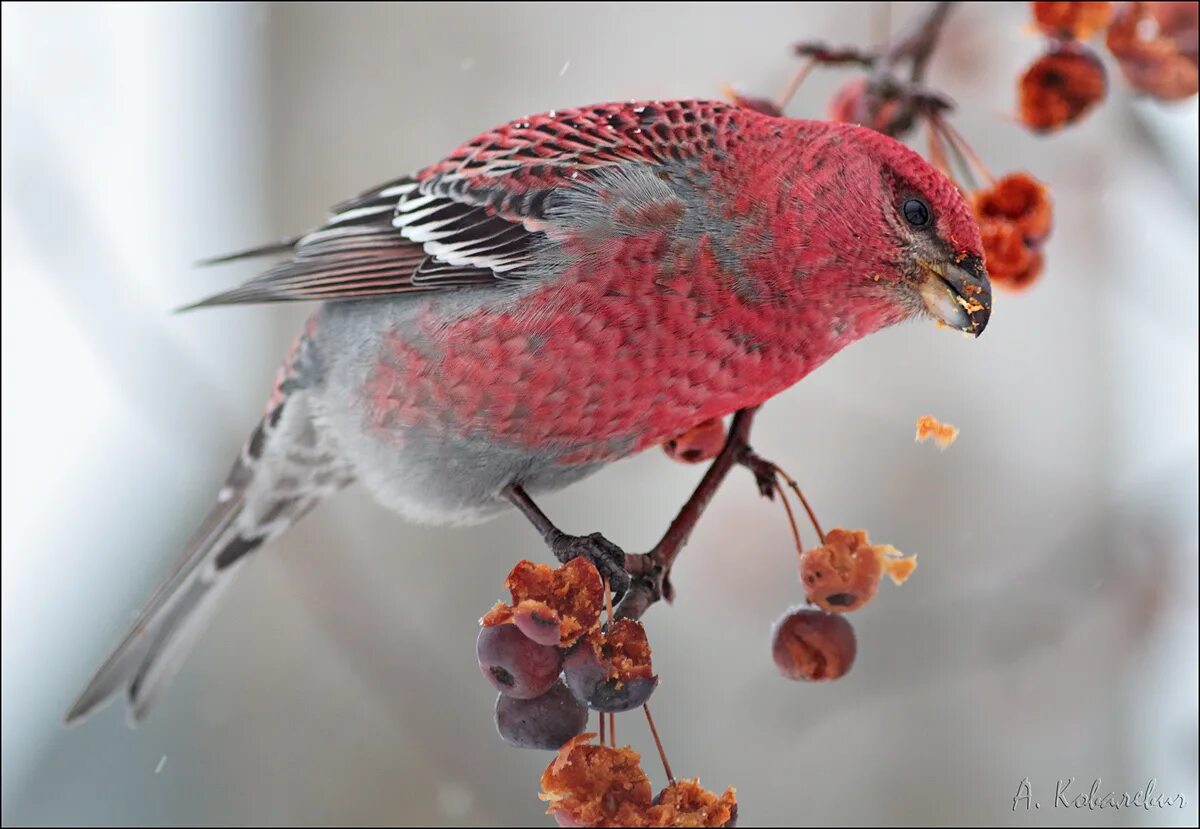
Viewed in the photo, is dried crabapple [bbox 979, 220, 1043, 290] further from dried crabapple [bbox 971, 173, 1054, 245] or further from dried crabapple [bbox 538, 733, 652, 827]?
dried crabapple [bbox 538, 733, 652, 827]

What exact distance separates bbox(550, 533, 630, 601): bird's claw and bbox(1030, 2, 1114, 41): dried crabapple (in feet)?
4.19

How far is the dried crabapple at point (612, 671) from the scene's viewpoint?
60.3 inches

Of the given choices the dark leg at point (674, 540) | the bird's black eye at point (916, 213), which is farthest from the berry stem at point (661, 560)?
the bird's black eye at point (916, 213)

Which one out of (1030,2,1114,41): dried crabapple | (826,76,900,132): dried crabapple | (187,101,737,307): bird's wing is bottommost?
(187,101,737,307): bird's wing

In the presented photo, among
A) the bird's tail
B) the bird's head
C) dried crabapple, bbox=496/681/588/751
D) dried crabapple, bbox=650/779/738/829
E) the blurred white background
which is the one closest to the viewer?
dried crabapple, bbox=650/779/738/829

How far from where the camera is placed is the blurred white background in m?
3.62

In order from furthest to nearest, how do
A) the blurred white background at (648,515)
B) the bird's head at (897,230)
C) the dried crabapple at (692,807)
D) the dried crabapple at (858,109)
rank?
the blurred white background at (648,515), the dried crabapple at (858,109), the bird's head at (897,230), the dried crabapple at (692,807)

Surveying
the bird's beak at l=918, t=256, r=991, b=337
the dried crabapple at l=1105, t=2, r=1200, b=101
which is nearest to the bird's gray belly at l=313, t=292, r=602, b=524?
the bird's beak at l=918, t=256, r=991, b=337

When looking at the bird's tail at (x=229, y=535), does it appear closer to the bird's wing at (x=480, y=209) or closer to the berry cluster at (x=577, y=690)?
the bird's wing at (x=480, y=209)

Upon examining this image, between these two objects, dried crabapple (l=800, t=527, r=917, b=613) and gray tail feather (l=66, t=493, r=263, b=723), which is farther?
gray tail feather (l=66, t=493, r=263, b=723)

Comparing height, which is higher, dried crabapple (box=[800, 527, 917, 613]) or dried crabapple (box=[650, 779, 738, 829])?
dried crabapple (box=[800, 527, 917, 613])

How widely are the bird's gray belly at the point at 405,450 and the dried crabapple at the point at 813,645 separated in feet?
1.59

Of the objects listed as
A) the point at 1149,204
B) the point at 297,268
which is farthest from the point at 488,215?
the point at 1149,204

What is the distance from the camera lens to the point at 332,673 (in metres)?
4.79
